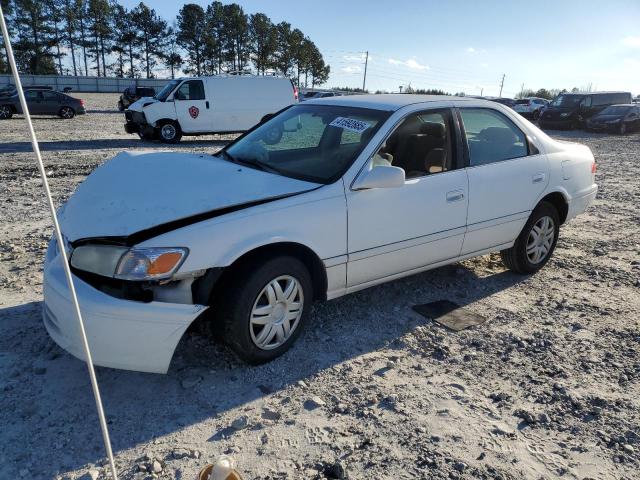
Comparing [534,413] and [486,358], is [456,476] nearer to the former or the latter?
[534,413]

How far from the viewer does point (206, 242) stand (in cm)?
277

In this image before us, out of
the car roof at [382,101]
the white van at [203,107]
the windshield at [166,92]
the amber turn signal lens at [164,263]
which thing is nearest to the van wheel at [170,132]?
the white van at [203,107]

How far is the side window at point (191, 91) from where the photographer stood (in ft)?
51.9

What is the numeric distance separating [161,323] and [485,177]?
286 centimetres

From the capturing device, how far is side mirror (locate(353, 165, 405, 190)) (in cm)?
330

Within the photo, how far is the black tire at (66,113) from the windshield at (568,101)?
23739mm

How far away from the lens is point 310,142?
4.03 metres

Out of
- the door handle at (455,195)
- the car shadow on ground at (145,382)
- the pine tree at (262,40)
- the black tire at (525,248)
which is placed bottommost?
the car shadow on ground at (145,382)

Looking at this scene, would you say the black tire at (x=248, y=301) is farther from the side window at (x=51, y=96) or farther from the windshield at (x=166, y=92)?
the side window at (x=51, y=96)

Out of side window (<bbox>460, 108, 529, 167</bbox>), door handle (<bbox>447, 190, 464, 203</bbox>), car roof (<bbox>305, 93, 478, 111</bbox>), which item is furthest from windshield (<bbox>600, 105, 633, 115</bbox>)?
door handle (<bbox>447, 190, 464, 203</bbox>)

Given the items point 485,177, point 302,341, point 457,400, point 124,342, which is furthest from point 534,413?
point 124,342

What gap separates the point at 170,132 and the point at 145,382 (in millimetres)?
14048

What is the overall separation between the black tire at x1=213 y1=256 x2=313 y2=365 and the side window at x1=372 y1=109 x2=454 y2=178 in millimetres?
1259

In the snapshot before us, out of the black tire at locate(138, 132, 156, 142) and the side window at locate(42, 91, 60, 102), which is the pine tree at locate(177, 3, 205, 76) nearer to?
the side window at locate(42, 91, 60, 102)
